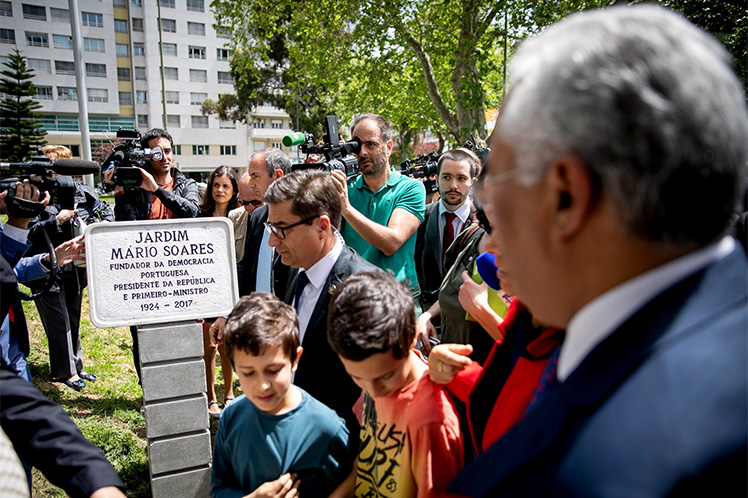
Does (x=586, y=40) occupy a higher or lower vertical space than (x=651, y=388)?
higher

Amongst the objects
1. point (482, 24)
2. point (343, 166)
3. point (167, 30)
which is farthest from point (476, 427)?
point (167, 30)

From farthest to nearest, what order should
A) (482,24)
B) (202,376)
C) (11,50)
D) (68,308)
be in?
(11,50) < (482,24) < (68,308) < (202,376)

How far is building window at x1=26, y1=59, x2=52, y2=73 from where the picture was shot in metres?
47.1

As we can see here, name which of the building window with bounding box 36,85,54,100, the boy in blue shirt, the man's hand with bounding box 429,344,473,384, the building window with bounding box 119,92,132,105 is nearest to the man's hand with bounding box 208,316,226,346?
the boy in blue shirt

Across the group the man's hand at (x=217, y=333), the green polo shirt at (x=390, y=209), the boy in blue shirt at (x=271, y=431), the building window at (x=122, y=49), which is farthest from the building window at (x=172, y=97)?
the boy in blue shirt at (x=271, y=431)

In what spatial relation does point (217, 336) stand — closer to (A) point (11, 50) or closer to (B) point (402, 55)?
(B) point (402, 55)

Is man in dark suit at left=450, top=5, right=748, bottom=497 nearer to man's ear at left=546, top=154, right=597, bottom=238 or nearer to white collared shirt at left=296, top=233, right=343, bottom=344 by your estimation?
man's ear at left=546, top=154, right=597, bottom=238

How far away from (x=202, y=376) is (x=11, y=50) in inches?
2063

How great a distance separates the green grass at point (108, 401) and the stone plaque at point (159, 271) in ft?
4.83

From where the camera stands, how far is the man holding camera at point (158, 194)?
414 cm

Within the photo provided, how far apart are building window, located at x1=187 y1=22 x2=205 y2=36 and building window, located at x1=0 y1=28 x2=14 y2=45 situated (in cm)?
1560

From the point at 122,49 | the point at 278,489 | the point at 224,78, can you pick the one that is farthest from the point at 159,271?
the point at 224,78

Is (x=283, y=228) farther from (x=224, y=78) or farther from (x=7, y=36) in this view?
(x=224, y=78)

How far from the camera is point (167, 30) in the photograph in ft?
174
